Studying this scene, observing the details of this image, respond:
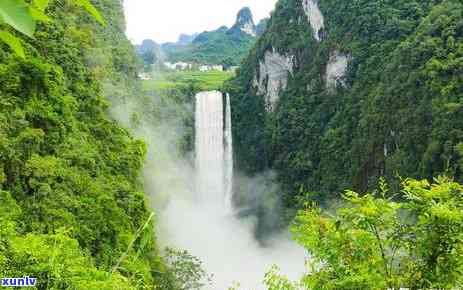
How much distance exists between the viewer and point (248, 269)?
32.6 meters

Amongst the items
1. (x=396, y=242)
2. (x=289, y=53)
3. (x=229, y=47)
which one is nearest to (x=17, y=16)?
(x=396, y=242)

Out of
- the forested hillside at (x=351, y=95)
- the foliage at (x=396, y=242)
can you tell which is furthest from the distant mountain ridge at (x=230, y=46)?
the foliage at (x=396, y=242)

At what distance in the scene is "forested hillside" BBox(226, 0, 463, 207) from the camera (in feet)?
96.1

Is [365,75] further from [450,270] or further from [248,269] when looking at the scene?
[450,270]

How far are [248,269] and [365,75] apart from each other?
680 inches

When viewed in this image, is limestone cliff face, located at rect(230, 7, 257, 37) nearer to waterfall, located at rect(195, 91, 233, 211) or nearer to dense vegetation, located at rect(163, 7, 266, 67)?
dense vegetation, located at rect(163, 7, 266, 67)

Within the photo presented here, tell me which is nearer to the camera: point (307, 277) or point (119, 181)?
point (307, 277)

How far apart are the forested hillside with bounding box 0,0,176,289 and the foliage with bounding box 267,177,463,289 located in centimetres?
262

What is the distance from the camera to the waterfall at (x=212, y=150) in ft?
134

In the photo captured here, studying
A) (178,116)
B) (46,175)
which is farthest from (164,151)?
(46,175)

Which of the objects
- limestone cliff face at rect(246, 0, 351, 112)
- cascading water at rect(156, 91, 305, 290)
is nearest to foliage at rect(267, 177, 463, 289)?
cascading water at rect(156, 91, 305, 290)

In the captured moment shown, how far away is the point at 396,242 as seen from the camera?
4410 mm

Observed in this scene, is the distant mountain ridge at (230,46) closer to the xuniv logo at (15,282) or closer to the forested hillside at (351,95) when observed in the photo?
the forested hillside at (351,95)

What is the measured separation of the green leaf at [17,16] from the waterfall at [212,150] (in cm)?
4005
